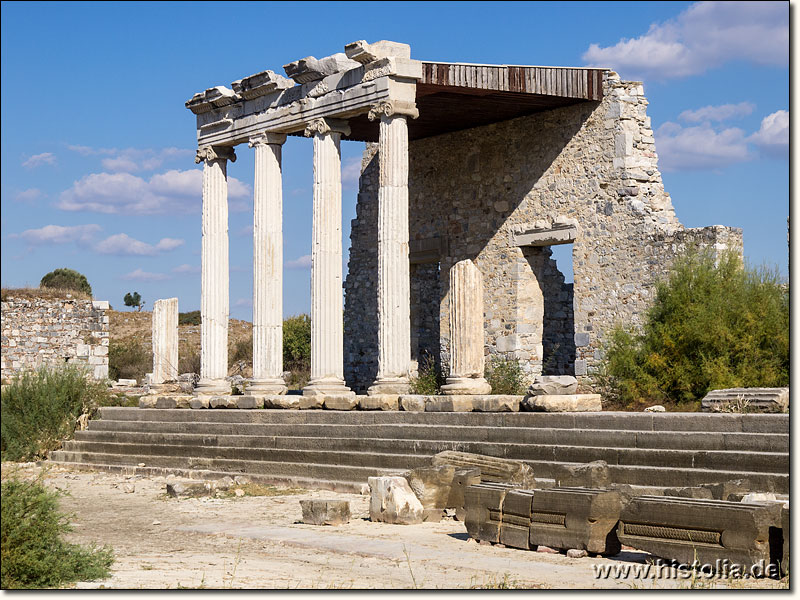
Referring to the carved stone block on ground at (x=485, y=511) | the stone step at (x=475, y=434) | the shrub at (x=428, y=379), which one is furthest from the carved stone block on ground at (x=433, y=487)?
the shrub at (x=428, y=379)

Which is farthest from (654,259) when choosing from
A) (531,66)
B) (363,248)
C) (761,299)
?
(363,248)

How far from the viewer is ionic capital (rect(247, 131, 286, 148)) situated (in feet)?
64.4

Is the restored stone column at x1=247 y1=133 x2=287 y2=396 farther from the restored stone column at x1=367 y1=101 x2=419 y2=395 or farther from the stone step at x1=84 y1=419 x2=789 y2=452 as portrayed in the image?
the restored stone column at x1=367 y1=101 x2=419 y2=395

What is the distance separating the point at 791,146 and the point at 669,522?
9.77 ft

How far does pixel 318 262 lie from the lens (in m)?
18.4

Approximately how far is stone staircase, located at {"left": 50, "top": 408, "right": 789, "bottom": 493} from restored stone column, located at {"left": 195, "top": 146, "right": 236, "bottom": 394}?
4.19 ft

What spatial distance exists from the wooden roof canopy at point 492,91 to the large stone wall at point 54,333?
32.1 ft

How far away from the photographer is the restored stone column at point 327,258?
1825 centimetres

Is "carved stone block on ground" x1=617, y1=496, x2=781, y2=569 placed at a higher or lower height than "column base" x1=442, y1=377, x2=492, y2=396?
lower

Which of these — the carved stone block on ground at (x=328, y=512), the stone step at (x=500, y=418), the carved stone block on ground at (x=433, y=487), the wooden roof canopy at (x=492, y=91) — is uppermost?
the wooden roof canopy at (x=492, y=91)

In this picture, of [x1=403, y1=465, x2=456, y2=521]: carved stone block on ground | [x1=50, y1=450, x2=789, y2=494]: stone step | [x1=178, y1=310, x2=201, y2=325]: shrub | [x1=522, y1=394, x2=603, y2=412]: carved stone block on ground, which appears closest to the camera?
[x1=50, y1=450, x2=789, y2=494]: stone step

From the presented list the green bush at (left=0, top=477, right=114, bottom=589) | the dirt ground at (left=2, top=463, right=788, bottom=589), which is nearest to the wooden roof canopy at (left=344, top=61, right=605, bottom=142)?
the dirt ground at (left=2, top=463, right=788, bottom=589)

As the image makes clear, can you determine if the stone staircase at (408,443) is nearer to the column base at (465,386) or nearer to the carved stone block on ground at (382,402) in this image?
the carved stone block on ground at (382,402)

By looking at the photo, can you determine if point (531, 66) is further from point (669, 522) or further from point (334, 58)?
point (669, 522)
